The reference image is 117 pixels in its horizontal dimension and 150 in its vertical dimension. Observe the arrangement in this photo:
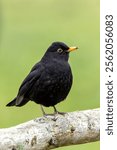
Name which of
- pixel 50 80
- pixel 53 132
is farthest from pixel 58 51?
pixel 53 132

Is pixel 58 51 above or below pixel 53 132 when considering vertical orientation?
above

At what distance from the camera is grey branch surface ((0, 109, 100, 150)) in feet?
12.7

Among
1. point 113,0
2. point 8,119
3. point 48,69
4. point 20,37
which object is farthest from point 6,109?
point 113,0

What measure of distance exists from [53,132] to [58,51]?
0.56 meters

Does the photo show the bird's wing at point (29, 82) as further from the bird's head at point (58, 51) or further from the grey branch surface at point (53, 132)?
the grey branch surface at point (53, 132)

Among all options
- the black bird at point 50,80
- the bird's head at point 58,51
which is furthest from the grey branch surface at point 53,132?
the bird's head at point 58,51

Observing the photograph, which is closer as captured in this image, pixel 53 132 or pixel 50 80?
pixel 53 132

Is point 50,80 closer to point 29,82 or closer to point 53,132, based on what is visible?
point 29,82

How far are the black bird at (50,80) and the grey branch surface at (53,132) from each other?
0.44 feet

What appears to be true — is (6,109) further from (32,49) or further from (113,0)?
(113,0)

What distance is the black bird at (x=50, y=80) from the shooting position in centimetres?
433

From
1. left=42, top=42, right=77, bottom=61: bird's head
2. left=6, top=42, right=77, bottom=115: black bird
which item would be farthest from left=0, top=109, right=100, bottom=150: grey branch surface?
left=42, top=42, right=77, bottom=61: bird's head

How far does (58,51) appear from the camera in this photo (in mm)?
4422

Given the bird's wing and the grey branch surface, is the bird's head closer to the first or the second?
the bird's wing
